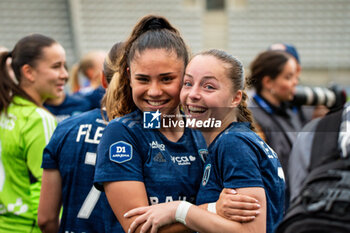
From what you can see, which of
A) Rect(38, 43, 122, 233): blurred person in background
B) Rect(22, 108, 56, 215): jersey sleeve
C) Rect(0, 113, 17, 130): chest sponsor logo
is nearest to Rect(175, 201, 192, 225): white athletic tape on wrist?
Rect(38, 43, 122, 233): blurred person in background

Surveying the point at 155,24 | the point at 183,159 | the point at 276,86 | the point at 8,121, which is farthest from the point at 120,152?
the point at 276,86

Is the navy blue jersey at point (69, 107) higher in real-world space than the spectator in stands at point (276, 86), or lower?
lower

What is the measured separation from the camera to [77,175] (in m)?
1.87

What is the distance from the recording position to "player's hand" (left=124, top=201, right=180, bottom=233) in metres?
1.28

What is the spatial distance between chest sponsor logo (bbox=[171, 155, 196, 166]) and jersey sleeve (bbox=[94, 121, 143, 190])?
12cm

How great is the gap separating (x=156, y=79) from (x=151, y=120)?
0.15 metres

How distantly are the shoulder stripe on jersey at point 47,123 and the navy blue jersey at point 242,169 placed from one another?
1064 millimetres

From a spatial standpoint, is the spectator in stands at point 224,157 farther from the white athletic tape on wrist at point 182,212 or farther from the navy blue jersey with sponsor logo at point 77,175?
the navy blue jersey with sponsor logo at point 77,175

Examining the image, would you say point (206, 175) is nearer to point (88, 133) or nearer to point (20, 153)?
point (88, 133)

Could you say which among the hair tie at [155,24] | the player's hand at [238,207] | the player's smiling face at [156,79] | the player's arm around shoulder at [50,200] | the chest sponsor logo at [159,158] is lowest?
the player's arm around shoulder at [50,200]

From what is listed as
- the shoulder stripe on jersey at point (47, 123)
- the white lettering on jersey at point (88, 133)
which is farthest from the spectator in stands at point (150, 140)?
the shoulder stripe on jersey at point (47, 123)

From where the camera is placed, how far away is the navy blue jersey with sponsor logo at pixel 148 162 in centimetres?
138

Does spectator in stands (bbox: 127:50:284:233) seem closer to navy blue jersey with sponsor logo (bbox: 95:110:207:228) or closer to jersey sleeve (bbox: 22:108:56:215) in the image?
navy blue jersey with sponsor logo (bbox: 95:110:207:228)

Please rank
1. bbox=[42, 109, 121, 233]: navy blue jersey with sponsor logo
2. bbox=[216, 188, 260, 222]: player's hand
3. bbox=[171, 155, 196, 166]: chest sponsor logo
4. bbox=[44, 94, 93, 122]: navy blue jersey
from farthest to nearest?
bbox=[44, 94, 93, 122]: navy blue jersey, bbox=[42, 109, 121, 233]: navy blue jersey with sponsor logo, bbox=[171, 155, 196, 166]: chest sponsor logo, bbox=[216, 188, 260, 222]: player's hand
